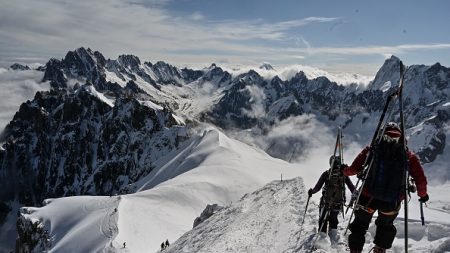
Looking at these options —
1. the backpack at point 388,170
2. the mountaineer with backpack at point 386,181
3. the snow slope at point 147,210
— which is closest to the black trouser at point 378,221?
the mountaineer with backpack at point 386,181

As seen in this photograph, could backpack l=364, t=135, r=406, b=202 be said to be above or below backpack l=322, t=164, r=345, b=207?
above

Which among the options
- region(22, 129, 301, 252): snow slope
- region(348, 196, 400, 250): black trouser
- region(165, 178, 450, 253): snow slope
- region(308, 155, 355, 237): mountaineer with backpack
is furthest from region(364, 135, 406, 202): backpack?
region(22, 129, 301, 252): snow slope

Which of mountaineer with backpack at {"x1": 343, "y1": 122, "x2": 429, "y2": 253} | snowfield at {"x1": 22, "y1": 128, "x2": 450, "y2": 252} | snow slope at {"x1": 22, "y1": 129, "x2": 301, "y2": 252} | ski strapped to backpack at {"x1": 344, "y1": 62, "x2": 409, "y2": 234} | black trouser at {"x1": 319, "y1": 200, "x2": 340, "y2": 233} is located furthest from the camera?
snow slope at {"x1": 22, "y1": 129, "x2": 301, "y2": 252}

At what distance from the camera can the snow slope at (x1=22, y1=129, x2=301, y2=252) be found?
157 ft

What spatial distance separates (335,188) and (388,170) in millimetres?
5542

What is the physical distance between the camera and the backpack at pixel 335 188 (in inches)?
603

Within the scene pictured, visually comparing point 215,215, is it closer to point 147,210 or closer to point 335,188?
point 335,188

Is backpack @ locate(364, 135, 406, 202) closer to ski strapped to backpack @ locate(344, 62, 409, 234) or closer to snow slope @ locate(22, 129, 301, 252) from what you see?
ski strapped to backpack @ locate(344, 62, 409, 234)

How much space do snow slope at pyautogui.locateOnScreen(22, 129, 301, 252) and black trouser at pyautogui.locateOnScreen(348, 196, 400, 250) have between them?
117 feet

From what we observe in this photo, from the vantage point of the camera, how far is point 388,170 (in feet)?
32.8

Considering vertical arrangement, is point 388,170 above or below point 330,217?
above

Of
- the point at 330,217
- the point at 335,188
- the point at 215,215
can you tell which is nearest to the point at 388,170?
the point at 335,188

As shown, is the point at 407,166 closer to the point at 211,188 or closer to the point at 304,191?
the point at 304,191

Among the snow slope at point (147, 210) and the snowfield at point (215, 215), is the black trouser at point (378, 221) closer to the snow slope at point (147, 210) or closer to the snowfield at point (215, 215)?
the snowfield at point (215, 215)
